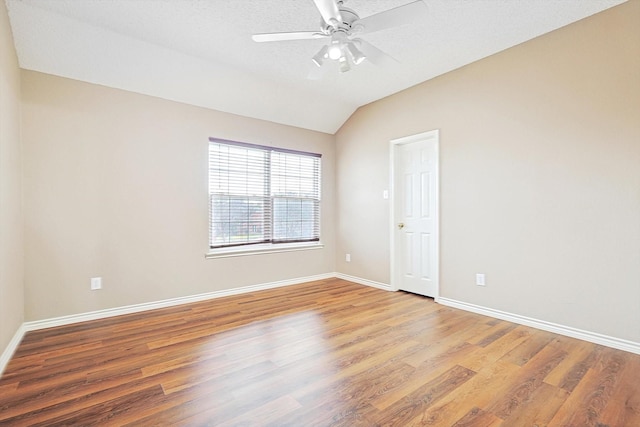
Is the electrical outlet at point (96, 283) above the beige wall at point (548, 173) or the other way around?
the other way around

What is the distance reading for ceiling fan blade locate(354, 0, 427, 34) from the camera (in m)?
1.78

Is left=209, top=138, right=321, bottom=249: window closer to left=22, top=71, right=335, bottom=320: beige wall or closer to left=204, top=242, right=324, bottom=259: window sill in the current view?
left=204, top=242, right=324, bottom=259: window sill

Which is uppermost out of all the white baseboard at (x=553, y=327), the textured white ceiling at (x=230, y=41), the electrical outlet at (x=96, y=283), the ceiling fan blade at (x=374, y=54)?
the textured white ceiling at (x=230, y=41)

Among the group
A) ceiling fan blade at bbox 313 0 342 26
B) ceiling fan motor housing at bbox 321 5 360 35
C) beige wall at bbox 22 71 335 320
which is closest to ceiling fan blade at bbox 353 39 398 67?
ceiling fan motor housing at bbox 321 5 360 35

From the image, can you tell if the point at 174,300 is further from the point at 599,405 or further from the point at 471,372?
the point at 599,405

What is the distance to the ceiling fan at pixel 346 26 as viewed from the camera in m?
1.84

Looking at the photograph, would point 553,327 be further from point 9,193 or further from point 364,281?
point 9,193

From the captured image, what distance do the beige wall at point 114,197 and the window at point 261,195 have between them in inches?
7.3

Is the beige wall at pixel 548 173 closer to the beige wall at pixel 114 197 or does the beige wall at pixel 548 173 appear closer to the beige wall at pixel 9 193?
the beige wall at pixel 114 197

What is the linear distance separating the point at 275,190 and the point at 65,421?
3352 mm

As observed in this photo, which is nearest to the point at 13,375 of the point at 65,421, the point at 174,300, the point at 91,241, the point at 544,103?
the point at 65,421

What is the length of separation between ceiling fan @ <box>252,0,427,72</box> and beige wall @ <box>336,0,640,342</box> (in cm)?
154

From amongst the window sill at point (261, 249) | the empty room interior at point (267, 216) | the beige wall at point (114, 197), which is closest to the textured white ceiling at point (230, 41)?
the empty room interior at point (267, 216)

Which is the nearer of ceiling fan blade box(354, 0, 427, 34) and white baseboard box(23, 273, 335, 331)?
ceiling fan blade box(354, 0, 427, 34)
